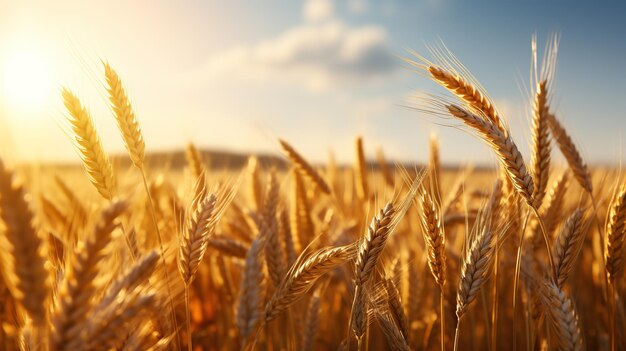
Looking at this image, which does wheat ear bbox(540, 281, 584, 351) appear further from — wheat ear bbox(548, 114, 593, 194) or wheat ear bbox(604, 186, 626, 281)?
wheat ear bbox(548, 114, 593, 194)

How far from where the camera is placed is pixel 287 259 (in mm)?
2230

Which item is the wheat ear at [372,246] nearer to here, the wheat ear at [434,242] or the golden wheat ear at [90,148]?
the wheat ear at [434,242]

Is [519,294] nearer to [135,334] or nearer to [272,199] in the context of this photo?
[272,199]

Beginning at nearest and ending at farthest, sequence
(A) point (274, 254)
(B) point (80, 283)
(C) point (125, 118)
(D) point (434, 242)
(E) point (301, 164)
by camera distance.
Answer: (B) point (80, 283), (D) point (434, 242), (C) point (125, 118), (A) point (274, 254), (E) point (301, 164)

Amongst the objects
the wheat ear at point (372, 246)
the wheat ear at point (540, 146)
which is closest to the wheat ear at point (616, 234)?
the wheat ear at point (540, 146)

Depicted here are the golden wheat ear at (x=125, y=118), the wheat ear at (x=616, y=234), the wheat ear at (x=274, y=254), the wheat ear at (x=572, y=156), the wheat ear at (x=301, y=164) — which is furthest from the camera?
the wheat ear at (x=301, y=164)

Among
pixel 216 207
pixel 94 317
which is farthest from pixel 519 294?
pixel 94 317

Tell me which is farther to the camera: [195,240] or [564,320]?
[564,320]

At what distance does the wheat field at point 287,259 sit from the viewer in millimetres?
951

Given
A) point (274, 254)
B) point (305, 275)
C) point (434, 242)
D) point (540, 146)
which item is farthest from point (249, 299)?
point (540, 146)

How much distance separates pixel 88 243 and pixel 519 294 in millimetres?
2524

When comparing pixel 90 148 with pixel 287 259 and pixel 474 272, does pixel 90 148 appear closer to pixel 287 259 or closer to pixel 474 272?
pixel 287 259

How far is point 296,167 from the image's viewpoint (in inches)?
119

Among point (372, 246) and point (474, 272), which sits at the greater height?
point (372, 246)
